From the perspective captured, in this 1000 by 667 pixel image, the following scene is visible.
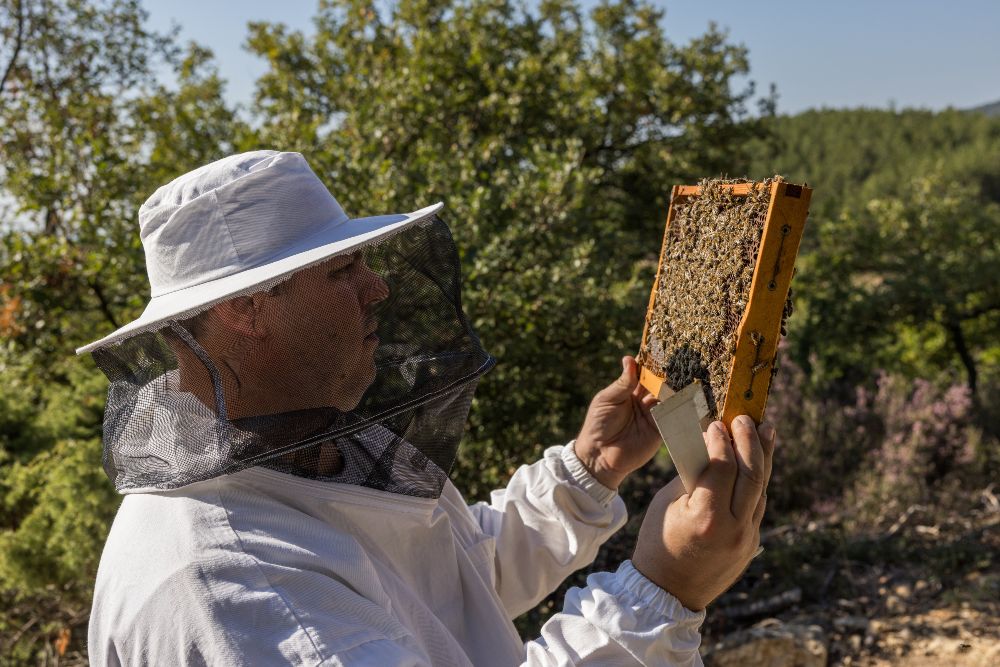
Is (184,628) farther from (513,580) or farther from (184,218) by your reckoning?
(513,580)

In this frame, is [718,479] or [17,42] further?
[17,42]

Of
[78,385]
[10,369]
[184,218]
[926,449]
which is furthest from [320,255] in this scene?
[926,449]

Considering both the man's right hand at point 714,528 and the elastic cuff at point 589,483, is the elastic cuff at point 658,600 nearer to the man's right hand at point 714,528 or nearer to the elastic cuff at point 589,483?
the man's right hand at point 714,528

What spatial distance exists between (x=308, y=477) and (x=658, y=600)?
25.7 inches

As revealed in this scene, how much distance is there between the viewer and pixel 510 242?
4.28 metres

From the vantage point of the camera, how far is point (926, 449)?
19.5 feet

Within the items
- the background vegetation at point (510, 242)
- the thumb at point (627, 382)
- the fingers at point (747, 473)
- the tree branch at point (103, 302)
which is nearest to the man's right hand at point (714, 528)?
the fingers at point (747, 473)

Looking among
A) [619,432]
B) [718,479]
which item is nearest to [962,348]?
[619,432]

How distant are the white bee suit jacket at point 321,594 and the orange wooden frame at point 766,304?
1.24 feet

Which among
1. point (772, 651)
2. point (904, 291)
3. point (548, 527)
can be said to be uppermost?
point (548, 527)

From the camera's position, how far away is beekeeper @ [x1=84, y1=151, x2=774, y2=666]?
1244mm

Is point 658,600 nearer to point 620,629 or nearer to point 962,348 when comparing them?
point 620,629

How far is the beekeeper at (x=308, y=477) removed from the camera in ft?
4.08

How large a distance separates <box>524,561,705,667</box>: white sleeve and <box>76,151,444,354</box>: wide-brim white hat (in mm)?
742
